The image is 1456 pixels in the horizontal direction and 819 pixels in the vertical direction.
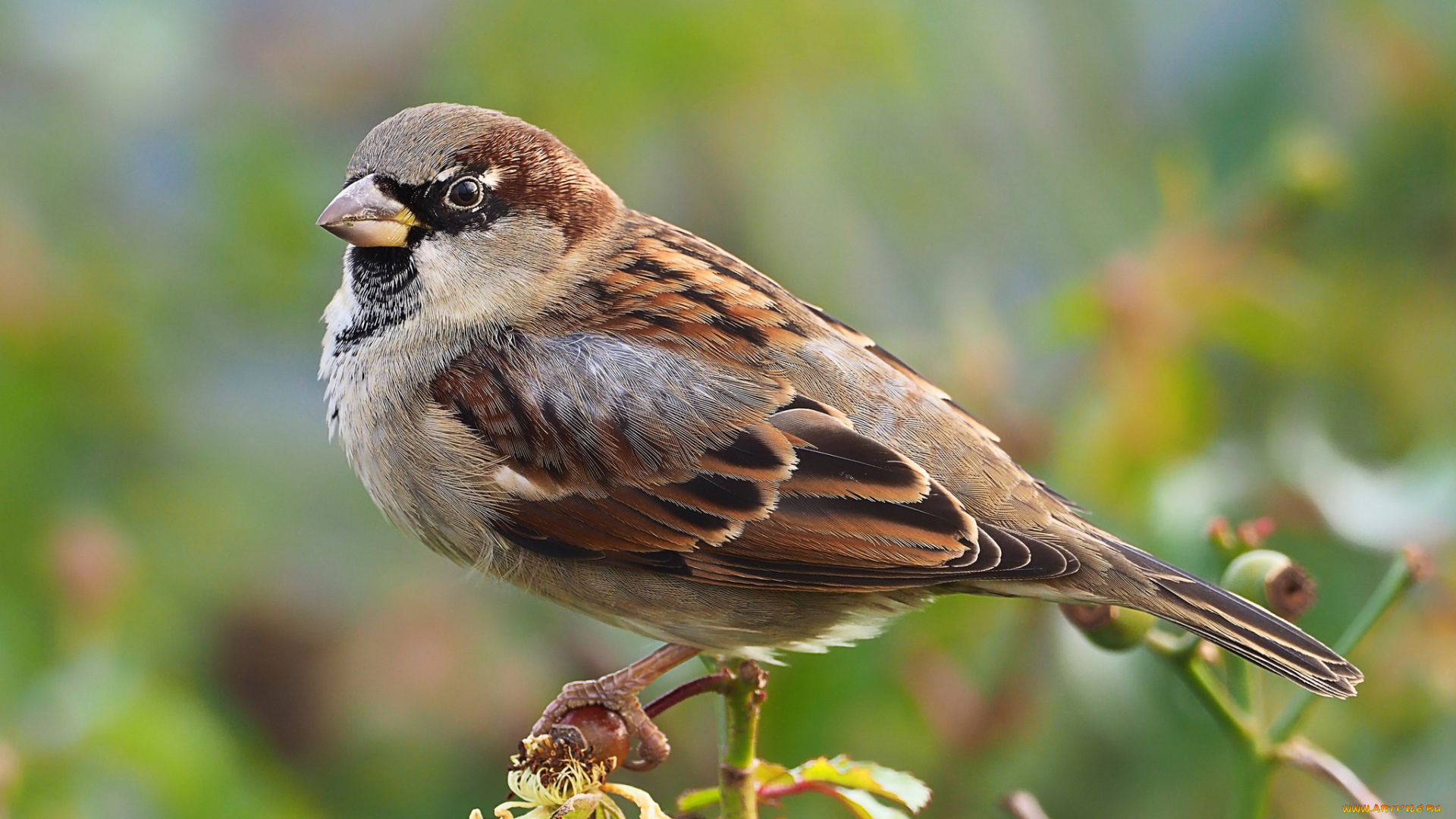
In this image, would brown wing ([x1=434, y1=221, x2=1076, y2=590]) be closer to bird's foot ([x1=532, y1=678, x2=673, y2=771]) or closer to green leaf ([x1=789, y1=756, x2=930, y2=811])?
bird's foot ([x1=532, y1=678, x2=673, y2=771])

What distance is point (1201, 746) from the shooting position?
250 centimetres

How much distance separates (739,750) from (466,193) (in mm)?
1159

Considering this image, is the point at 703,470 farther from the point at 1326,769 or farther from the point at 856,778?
the point at 1326,769

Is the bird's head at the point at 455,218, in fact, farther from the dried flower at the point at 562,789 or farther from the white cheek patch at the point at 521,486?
the dried flower at the point at 562,789

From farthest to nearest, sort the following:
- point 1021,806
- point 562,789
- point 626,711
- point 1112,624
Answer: point 626,711 → point 1112,624 → point 1021,806 → point 562,789

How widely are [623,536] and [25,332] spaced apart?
70.3 inches

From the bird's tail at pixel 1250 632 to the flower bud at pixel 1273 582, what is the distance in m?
0.06

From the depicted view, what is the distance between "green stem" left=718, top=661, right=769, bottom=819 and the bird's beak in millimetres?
1016

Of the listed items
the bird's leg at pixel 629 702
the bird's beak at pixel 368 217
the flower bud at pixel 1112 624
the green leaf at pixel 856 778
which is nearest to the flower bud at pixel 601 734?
the green leaf at pixel 856 778

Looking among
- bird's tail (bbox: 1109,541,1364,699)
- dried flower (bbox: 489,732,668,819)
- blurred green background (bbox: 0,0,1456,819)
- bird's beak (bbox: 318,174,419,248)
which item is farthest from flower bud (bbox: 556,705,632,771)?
bird's beak (bbox: 318,174,419,248)

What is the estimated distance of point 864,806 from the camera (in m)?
1.57

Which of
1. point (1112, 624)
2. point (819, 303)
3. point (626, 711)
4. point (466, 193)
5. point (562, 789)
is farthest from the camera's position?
point (819, 303)

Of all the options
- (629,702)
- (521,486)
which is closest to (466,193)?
(521,486)

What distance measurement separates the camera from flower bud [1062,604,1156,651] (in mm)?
1675
